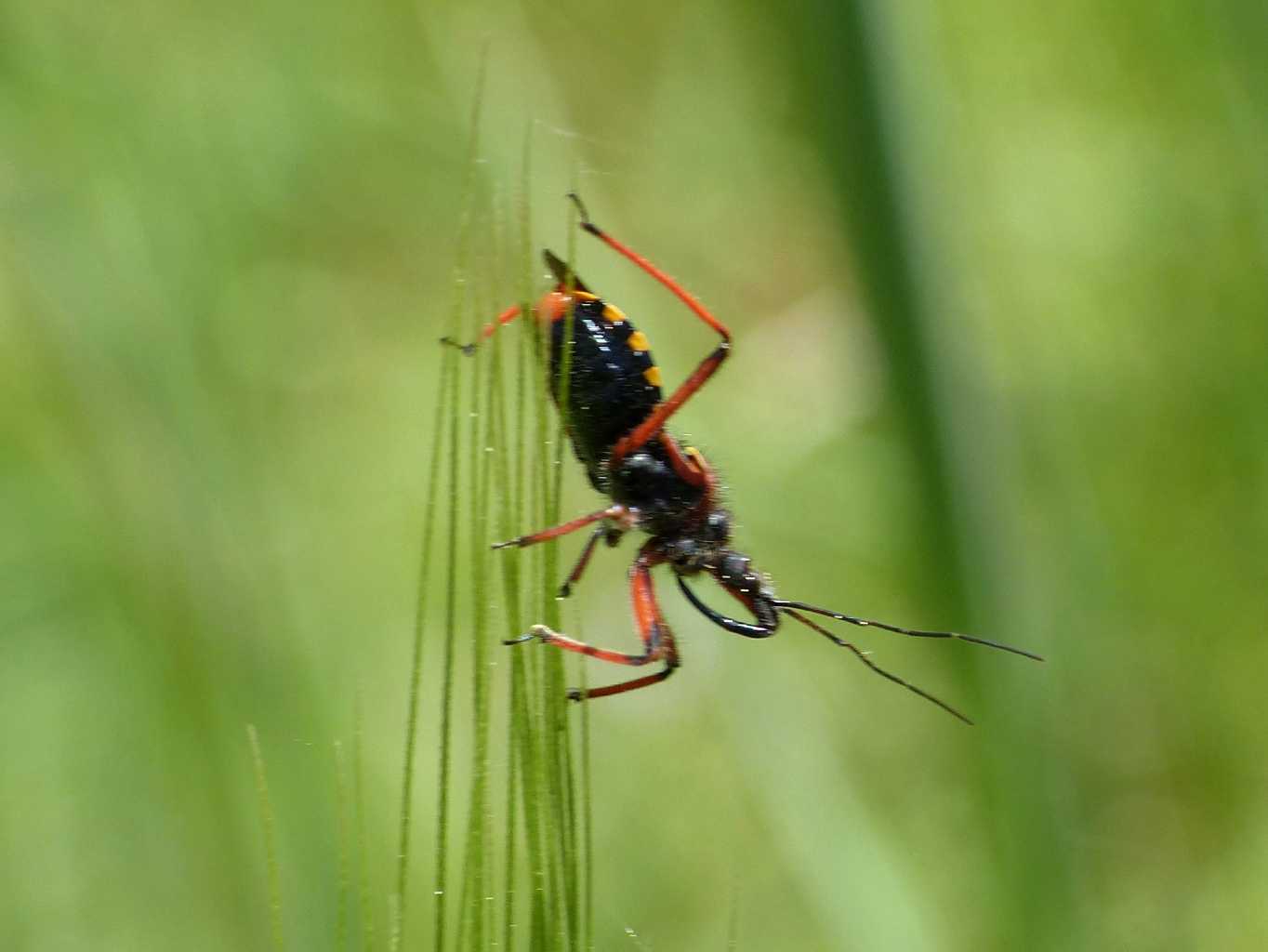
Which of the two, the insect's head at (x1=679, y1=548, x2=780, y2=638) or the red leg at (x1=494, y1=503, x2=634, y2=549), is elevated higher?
the red leg at (x1=494, y1=503, x2=634, y2=549)

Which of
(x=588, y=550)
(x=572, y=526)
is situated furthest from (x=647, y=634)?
(x=572, y=526)

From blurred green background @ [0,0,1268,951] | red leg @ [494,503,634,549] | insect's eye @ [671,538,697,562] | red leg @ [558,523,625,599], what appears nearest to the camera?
red leg @ [494,503,634,549]

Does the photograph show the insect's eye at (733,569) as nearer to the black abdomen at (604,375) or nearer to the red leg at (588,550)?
the red leg at (588,550)

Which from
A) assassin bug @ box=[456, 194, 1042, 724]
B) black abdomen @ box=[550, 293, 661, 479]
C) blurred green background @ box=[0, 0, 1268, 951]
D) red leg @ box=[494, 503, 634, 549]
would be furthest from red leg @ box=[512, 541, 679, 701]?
blurred green background @ box=[0, 0, 1268, 951]

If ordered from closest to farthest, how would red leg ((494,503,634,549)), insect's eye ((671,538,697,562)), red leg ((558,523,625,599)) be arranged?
red leg ((494,503,634,549))
red leg ((558,523,625,599))
insect's eye ((671,538,697,562))

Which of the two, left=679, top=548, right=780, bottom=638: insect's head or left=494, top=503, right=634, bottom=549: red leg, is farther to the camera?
left=679, top=548, right=780, bottom=638: insect's head

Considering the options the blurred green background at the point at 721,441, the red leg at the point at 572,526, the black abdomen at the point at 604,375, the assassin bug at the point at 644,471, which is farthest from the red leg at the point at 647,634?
the blurred green background at the point at 721,441

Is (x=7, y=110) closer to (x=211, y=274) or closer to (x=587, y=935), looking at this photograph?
(x=211, y=274)

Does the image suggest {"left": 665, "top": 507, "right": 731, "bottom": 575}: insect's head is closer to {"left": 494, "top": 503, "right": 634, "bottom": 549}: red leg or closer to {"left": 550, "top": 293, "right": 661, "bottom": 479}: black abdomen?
{"left": 494, "top": 503, "right": 634, "bottom": 549}: red leg
